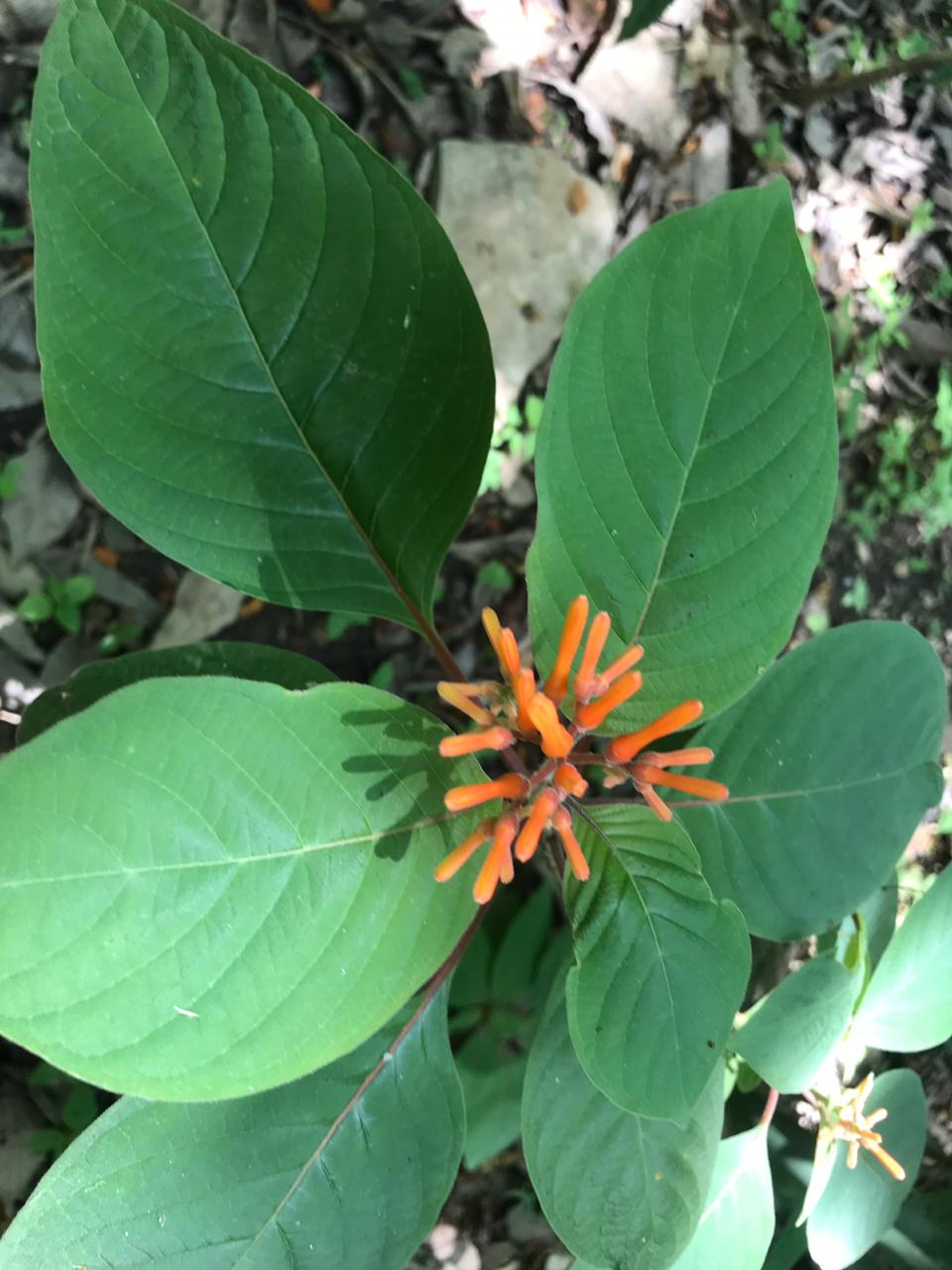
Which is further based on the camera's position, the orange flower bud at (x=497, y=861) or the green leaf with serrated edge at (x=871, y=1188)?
the green leaf with serrated edge at (x=871, y=1188)

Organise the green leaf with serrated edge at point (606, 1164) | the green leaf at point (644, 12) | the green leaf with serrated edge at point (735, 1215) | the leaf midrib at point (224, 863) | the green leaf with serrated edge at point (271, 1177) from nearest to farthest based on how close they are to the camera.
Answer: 1. the leaf midrib at point (224, 863)
2. the green leaf with serrated edge at point (271, 1177)
3. the green leaf with serrated edge at point (606, 1164)
4. the green leaf with serrated edge at point (735, 1215)
5. the green leaf at point (644, 12)

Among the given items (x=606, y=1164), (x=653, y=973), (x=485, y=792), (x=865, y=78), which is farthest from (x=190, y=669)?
(x=865, y=78)

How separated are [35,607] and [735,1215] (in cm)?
170

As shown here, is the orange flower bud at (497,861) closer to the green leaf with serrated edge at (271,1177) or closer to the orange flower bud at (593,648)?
the orange flower bud at (593,648)

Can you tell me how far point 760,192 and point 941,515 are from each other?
1.81 metres

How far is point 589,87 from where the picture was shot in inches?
89.4

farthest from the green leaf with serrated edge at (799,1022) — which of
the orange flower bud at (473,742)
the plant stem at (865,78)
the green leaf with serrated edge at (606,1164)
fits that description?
the plant stem at (865,78)

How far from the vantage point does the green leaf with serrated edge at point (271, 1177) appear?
1.04 meters

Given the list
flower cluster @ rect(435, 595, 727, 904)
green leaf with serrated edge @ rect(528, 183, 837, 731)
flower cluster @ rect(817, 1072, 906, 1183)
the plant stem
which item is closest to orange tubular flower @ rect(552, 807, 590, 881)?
flower cluster @ rect(435, 595, 727, 904)

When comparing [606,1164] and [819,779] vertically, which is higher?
[819,779]

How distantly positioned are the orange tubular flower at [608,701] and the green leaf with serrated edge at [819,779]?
53 centimetres

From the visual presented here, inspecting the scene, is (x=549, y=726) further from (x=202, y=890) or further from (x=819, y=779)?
(x=819, y=779)

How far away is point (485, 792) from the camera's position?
0.82m

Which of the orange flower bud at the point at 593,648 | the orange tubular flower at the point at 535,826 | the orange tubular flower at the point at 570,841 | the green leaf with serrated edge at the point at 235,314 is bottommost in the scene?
the orange tubular flower at the point at 570,841
